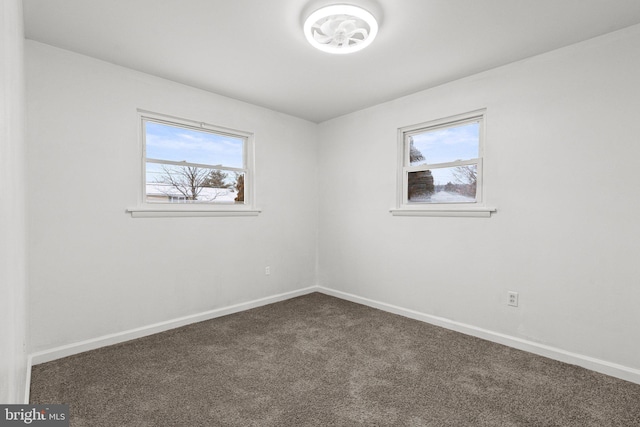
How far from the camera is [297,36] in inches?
91.4

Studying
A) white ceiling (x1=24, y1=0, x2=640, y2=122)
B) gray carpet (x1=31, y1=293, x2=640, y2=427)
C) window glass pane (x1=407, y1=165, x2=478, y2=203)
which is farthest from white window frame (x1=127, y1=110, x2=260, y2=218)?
window glass pane (x1=407, y1=165, x2=478, y2=203)

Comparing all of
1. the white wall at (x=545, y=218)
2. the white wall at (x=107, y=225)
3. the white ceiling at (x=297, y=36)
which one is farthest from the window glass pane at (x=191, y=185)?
the white wall at (x=545, y=218)

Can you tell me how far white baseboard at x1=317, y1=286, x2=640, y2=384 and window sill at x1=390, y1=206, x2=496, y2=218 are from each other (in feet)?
3.46

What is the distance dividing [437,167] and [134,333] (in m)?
3.34

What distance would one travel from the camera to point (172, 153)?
3209 mm

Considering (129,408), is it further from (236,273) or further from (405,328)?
(405,328)

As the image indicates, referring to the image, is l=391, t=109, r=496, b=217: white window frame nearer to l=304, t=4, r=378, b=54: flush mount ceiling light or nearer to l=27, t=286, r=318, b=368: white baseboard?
l=304, t=4, r=378, b=54: flush mount ceiling light

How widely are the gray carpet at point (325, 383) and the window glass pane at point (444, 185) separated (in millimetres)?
1351

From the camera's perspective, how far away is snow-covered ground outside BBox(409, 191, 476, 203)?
3144mm

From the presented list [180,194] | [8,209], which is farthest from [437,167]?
[8,209]

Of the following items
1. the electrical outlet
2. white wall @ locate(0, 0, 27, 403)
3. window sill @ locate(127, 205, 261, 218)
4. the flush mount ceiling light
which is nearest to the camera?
white wall @ locate(0, 0, 27, 403)

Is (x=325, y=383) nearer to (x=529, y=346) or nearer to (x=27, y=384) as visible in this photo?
(x=529, y=346)

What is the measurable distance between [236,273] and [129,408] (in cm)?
183

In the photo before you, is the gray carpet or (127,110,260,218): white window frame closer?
the gray carpet
